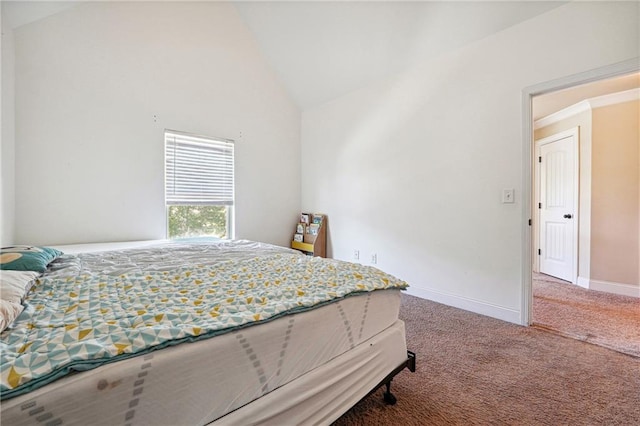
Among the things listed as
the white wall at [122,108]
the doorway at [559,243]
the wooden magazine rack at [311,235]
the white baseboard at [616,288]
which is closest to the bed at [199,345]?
the white wall at [122,108]

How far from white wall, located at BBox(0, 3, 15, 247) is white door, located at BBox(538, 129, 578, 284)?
583 cm

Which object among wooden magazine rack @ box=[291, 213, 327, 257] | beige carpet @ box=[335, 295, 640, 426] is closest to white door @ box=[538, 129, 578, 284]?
beige carpet @ box=[335, 295, 640, 426]

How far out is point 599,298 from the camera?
9.96ft

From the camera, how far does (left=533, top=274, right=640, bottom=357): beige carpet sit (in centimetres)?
207

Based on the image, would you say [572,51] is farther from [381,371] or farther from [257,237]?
[257,237]

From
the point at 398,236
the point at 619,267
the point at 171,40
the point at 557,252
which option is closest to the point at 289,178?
the point at 398,236

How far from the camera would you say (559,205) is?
3910 mm

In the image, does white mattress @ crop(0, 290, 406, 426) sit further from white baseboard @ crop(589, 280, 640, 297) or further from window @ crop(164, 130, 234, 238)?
white baseboard @ crop(589, 280, 640, 297)

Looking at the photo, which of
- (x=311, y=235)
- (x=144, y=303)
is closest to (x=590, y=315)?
(x=311, y=235)

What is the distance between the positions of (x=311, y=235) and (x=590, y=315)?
3023mm

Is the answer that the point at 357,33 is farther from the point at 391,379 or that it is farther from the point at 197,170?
the point at 391,379

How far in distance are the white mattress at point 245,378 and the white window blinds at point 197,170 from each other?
2.77m

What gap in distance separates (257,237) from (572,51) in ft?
11.9

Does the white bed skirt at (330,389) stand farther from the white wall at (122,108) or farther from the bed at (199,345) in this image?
the white wall at (122,108)
